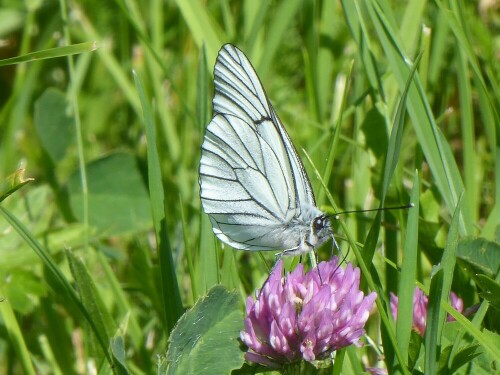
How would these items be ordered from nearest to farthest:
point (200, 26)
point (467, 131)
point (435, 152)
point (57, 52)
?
1. point (57, 52)
2. point (435, 152)
3. point (467, 131)
4. point (200, 26)

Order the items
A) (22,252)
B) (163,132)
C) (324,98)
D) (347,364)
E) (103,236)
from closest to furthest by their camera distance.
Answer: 1. (347,364)
2. (22,252)
3. (103,236)
4. (324,98)
5. (163,132)

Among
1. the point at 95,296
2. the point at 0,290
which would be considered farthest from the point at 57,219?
the point at 95,296

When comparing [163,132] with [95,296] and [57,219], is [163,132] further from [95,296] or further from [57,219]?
[95,296]

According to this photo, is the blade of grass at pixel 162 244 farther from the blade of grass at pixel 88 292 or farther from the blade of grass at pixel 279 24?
the blade of grass at pixel 279 24

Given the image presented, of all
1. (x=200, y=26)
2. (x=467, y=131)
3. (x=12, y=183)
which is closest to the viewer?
(x=12, y=183)

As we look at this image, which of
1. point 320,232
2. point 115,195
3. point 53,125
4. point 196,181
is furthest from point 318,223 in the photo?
point 53,125

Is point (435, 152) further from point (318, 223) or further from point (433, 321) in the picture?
point (433, 321)

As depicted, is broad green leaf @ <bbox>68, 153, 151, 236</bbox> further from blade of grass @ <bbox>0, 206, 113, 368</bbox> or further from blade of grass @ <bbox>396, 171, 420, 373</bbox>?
blade of grass @ <bbox>396, 171, 420, 373</bbox>

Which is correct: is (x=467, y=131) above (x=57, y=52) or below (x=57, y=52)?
below
